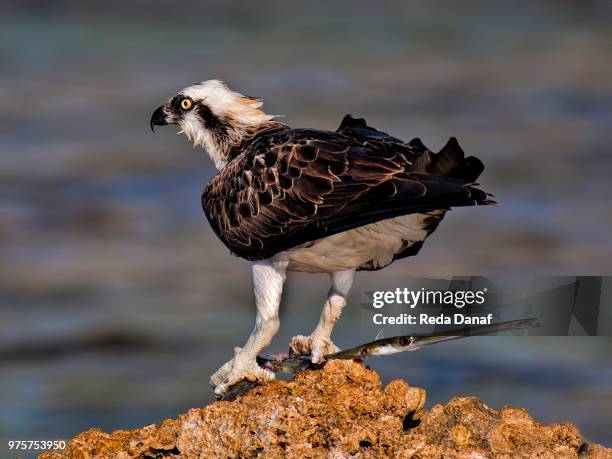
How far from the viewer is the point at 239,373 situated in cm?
1650

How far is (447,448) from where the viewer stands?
13.6 meters

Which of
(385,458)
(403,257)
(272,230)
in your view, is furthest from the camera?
(403,257)

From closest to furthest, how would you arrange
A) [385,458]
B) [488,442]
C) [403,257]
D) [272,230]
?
1. [385,458]
2. [488,442]
3. [272,230]
4. [403,257]

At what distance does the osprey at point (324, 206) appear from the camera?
15.3 m

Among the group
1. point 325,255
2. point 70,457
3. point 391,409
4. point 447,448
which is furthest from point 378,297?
point 70,457

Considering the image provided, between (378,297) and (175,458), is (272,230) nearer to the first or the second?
(378,297)

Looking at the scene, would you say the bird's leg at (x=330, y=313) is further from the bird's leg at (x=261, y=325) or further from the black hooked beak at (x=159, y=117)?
the black hooked beak at (x=159, y=117)

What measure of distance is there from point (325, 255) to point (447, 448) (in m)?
3.84

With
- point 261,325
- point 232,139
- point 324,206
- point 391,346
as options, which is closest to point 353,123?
point 232,139

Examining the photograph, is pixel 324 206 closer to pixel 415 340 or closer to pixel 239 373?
pixel 415 340

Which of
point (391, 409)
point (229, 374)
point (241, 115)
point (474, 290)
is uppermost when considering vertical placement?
point (241, 115)

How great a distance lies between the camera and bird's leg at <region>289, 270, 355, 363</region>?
55.2 ft

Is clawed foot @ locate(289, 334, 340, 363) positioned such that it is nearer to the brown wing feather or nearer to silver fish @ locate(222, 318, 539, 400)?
silver fish @ locate(222, 318, 539, 400)

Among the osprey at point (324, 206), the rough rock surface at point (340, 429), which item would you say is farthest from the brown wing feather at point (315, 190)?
the rough rock surface at point (340, 429)
